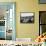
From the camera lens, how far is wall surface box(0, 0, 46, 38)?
5.06 metres

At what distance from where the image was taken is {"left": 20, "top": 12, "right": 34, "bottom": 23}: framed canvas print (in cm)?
507

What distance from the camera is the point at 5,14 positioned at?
5215mm

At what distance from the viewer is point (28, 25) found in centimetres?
514

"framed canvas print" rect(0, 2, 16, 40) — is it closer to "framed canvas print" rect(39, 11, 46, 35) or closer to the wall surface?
the wall surface

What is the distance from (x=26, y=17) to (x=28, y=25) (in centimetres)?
30

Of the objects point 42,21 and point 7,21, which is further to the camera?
point 7,21

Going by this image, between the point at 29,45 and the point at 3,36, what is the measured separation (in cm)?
394

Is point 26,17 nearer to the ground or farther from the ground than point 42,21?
farther from the ground

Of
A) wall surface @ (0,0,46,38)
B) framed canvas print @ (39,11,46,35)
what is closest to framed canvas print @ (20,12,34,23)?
wall surface @ (0,0,46,38)

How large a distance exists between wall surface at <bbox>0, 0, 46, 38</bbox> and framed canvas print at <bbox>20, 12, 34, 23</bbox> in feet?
0.35

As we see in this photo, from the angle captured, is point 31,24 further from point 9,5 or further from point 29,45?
point 29,45

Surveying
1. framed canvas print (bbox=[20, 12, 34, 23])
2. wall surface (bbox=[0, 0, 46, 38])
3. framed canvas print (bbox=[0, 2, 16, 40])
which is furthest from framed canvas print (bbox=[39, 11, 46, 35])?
framed canvas print (bbox=[0, 2, 16, 40])

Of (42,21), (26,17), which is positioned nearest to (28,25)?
(26,17)

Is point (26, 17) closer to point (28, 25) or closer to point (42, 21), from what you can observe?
point (28, 25)
